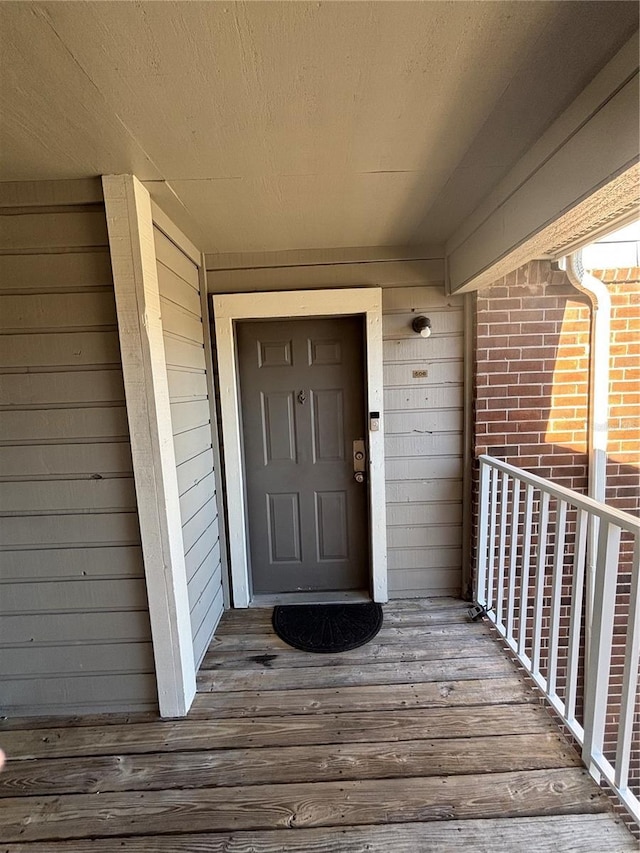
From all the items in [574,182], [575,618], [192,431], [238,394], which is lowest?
[575,618]

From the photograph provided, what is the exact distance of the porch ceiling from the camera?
0.87m

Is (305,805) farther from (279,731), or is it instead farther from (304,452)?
(304,452)

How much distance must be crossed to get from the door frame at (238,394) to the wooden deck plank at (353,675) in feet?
1.99

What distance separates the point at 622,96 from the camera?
3.22 feet

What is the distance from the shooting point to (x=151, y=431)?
1573 millimetres

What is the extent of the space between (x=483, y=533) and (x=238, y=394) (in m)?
1.80

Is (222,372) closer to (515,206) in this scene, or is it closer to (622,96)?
(515,206)

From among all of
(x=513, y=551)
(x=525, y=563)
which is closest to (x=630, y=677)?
(x=525, y=563)

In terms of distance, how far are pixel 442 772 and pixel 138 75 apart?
245 cm

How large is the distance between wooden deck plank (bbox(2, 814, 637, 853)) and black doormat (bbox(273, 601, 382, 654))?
2.79 ft

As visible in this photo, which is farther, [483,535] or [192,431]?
[483,535]

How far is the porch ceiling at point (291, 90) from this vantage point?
0.87 meters

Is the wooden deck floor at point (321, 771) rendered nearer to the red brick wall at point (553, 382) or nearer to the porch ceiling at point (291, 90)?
the red brick wall at point (553, 382)


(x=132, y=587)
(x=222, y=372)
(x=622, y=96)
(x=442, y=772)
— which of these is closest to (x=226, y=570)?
(x=132, y=587)
